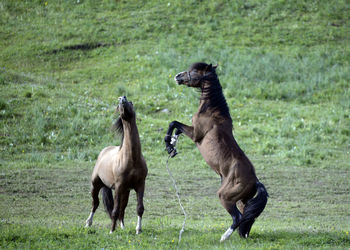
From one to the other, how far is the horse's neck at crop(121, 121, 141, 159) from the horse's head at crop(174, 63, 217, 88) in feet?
3.80

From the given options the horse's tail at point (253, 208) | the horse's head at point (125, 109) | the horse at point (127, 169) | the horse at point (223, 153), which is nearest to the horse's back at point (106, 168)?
the horse at point (127, 169)

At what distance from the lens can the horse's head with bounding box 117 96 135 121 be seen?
7.70 metres

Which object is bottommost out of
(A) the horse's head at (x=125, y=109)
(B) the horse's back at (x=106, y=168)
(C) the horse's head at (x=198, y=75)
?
(B) the horse's back at (x=106, y=168)

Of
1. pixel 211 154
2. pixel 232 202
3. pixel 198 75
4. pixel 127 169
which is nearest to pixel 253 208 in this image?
pixel 232 202

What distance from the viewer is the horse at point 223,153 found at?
23.0ft

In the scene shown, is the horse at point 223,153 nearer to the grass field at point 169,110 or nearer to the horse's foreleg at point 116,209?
the grass field at point 169,110

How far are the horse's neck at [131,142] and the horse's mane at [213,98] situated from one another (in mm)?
1123

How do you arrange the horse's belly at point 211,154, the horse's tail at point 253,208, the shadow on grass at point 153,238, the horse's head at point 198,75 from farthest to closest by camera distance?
the horse's head at point 198,75 < the horse's belly at point 211,154 < the horse's tail at point 253,208 < the shadow on grass at point 153,238

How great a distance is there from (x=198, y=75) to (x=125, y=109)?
1.35m

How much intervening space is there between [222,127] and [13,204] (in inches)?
208

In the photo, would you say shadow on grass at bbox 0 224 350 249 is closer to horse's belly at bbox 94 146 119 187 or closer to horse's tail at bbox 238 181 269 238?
horse's tail at bbox 238 181 269 238

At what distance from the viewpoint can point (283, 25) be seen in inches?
1107

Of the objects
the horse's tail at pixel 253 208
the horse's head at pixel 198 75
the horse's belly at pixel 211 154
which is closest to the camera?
the horse's tail at pixel 253 208

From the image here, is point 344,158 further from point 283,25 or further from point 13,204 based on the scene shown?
point 283,25
